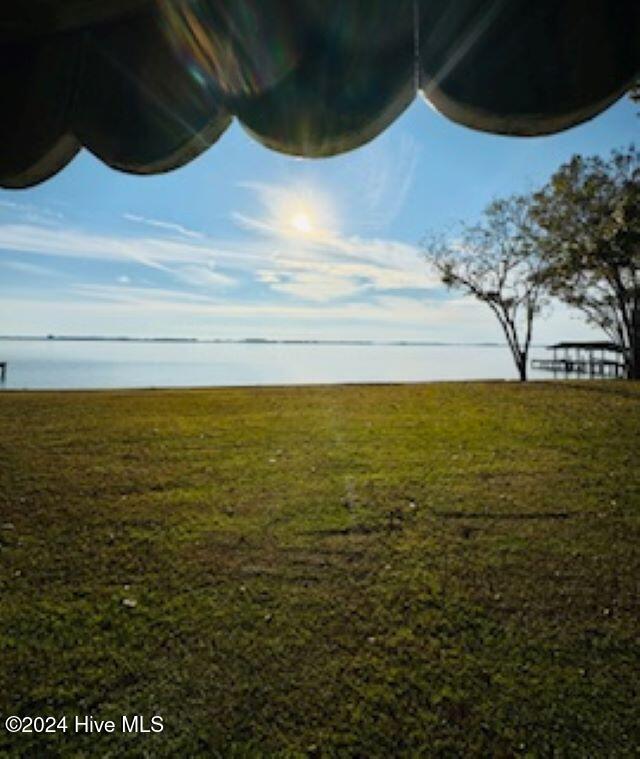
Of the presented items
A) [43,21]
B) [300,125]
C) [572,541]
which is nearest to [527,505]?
[572,541]

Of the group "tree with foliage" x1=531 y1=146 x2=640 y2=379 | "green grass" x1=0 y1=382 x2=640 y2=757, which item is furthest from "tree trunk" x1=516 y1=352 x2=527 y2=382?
"green grass" x1=0 y1=382 x2=640 y2=757

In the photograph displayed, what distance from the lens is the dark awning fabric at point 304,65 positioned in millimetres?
1070

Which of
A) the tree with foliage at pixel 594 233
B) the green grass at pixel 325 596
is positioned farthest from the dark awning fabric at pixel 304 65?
the tree with foliage at pixel 594 233

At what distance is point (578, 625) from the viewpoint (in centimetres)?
358

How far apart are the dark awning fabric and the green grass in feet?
9.33

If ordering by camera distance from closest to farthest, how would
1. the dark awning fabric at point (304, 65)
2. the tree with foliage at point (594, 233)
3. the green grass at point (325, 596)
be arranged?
the dark awning fabric at point (304, 65) < the green grass at point (325, 596) < the tree with foliage at point (594, 233)

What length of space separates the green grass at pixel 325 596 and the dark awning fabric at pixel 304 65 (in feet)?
9.33

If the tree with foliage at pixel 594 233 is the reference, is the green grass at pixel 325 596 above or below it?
below

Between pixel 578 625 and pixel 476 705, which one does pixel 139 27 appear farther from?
pixel 578 625

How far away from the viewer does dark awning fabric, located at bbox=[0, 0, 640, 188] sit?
3.51 ft

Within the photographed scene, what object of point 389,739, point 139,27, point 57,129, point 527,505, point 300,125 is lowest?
point 389,739

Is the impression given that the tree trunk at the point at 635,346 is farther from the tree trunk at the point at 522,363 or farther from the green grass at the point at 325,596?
the green grass at the point at 325,596

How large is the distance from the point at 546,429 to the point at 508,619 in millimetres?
7219

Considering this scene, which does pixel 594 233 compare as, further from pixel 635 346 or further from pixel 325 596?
pixel 325 596
